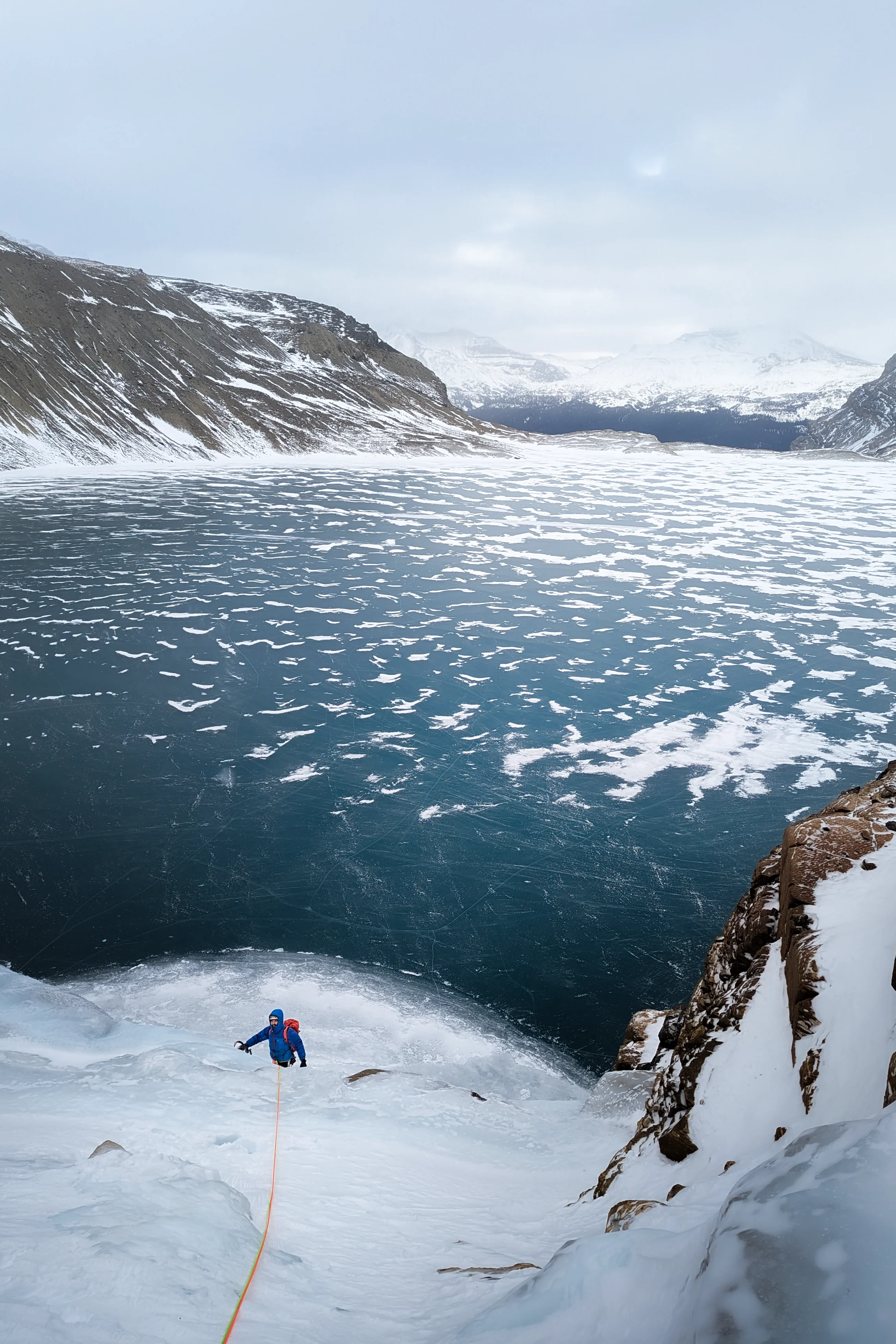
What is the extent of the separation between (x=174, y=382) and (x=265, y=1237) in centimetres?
8817

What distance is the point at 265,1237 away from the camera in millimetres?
5398

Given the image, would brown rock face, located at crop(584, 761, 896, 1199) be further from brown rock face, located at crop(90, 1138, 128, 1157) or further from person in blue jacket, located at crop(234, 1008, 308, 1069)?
brown rock face, located at crop(90, 1138, 128, 1157)

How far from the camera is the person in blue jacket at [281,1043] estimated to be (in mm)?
8001

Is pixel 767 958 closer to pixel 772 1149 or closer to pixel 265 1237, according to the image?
pixel 772 1149

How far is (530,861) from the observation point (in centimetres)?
1177

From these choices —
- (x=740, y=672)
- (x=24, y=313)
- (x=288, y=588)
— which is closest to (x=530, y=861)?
(x=740, y=672)

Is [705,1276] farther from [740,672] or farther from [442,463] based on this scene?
[442,463]

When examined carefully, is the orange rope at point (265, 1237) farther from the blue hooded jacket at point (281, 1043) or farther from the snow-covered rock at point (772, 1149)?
the snow-covered rock at point (772, 1149)

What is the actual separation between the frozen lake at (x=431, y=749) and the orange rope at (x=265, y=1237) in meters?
2.85

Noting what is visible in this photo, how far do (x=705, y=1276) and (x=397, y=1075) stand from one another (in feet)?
17.7

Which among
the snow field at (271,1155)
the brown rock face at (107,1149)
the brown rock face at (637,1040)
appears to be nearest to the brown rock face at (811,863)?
the brown rock face at (637,1040)

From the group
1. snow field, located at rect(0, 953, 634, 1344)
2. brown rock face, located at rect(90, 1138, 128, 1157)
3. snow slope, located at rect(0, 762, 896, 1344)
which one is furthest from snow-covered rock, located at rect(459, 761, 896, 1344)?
brown rock face, located at rect(90, 1138, 128, 1157)

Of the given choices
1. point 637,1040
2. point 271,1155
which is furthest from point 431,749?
point 271,1155

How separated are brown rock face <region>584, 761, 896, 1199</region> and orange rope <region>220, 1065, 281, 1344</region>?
8.95ft
